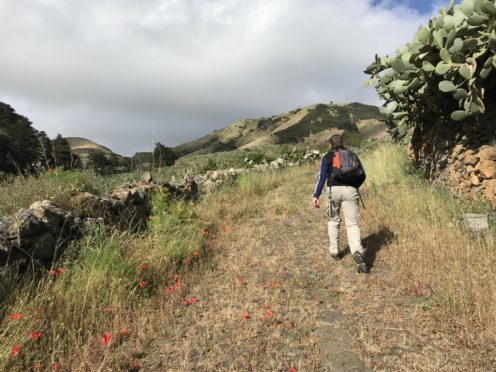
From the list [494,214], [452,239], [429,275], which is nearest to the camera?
[429,275]

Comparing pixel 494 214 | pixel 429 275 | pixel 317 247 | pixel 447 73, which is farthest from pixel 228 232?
pixel 447 73

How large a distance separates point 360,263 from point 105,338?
349cm

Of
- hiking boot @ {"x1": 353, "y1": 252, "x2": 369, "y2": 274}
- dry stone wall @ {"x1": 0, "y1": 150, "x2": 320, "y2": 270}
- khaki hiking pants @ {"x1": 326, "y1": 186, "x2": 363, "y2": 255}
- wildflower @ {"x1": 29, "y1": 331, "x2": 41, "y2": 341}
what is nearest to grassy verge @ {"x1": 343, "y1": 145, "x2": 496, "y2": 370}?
hiking boot @ {"x1": 353, "y1": 252, "x2": 369, "y2": 274}

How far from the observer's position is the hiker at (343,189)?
16.8 ft

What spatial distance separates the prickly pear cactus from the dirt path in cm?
372

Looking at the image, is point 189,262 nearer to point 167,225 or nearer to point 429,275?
point 167,225

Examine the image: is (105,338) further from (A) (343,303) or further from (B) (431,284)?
(B) (431,284)

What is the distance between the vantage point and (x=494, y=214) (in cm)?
505

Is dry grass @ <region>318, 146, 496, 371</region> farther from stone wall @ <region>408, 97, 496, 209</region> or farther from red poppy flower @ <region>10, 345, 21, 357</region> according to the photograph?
red poppy flower @ <region>10, 345, 21, 357</region>

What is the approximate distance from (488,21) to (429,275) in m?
4.44

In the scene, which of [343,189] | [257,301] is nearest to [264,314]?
[257,301]

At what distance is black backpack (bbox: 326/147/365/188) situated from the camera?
16.8 feet

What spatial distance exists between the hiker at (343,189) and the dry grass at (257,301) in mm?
420

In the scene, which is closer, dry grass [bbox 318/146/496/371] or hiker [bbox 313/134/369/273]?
dry grass [bbox 318/146/496/371]
